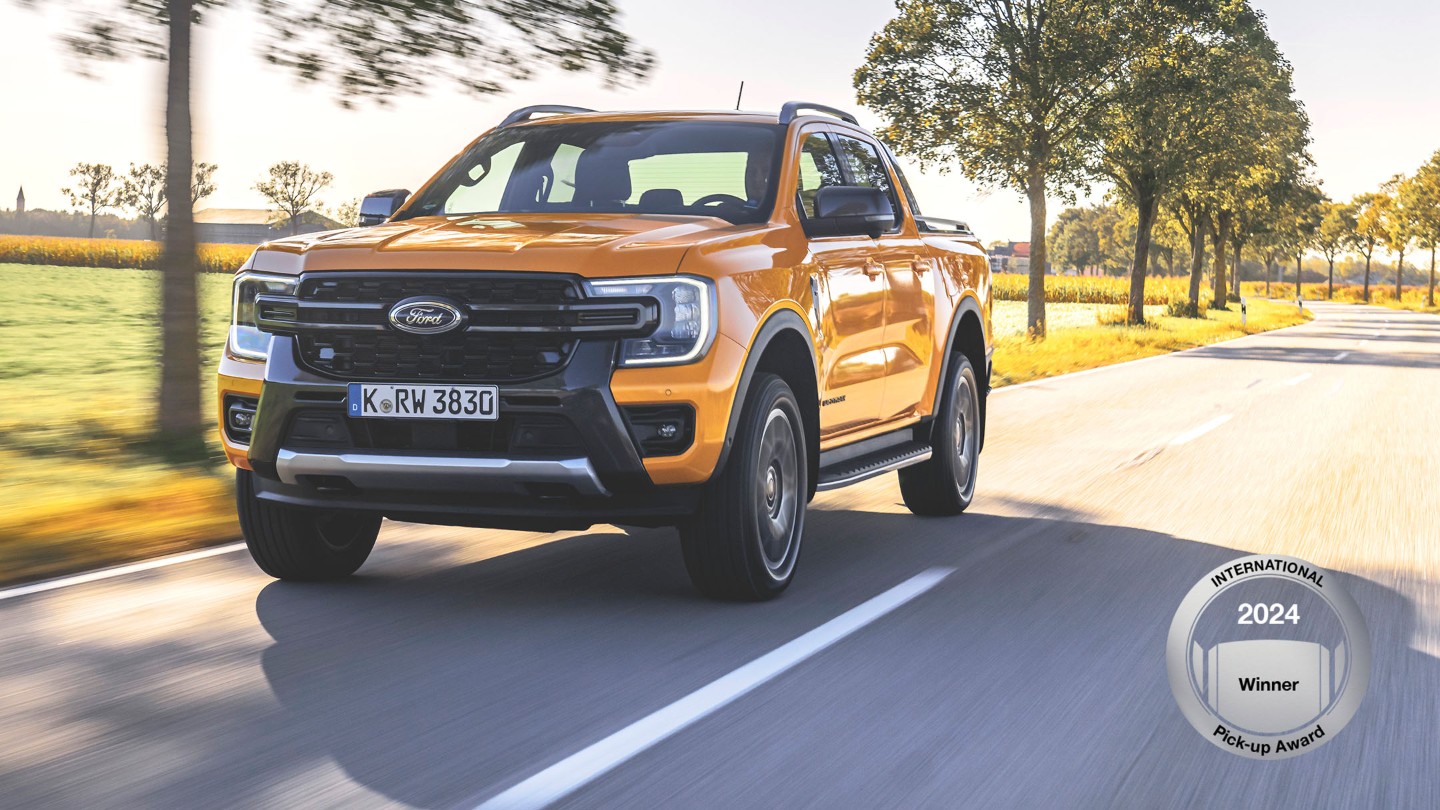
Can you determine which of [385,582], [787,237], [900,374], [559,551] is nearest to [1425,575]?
[900,374]

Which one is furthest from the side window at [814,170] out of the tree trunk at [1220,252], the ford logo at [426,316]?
the tree trunk at [1220,252]

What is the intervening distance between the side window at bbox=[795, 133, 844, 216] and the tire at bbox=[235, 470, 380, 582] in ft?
7.63

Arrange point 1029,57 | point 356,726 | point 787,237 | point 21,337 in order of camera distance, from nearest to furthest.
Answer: point 356,726
point 787,237
point 21,337
point 1029,57

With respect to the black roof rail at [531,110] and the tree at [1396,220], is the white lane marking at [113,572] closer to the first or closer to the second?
the black roof rail at [531,110]

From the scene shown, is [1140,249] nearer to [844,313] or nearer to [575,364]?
[844,313]

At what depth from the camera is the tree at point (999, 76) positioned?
32406 mm

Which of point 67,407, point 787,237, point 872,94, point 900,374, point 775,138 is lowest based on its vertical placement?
point 67,407

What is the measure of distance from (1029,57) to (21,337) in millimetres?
20569

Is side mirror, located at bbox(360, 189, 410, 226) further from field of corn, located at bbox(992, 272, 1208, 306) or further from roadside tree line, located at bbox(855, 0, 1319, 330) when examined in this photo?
field of corn, located at bbox(992, 272, 1208, 306)

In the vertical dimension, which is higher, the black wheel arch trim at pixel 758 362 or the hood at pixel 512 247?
the hood at pixel 512 247

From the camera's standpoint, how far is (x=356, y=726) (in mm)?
4117

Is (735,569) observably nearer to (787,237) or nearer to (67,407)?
(787,237)

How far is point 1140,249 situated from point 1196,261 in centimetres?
1402

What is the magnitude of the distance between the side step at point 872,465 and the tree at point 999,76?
2582 cm
